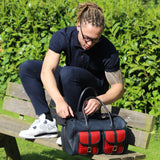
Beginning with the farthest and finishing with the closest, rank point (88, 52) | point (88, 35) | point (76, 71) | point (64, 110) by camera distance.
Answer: point (88, 52) < point (76, 71) < point (88, 35) < point (64, 110)

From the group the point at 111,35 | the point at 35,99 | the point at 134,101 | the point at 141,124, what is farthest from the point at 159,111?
the point at 35,99

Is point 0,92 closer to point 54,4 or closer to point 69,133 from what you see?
point 54,4

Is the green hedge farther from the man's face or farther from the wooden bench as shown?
the man's face

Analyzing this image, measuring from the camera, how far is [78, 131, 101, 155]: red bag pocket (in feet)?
8.36

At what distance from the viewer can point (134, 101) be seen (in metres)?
5.08

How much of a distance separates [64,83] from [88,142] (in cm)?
67

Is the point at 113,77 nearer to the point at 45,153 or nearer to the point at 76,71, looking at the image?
the point at 76,71

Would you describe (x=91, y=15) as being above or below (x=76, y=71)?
above

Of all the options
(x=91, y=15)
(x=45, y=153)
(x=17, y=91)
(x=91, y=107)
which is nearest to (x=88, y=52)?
(x=91, y=15)

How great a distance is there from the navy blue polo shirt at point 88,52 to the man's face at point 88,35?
0.08 metres

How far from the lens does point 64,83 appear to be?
3031 millimetres

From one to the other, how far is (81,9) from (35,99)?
89 cm

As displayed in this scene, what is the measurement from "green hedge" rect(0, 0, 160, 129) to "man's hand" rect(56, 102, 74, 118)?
2.19m

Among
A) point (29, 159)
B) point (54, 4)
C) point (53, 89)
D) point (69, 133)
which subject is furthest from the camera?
point (54, 4)
